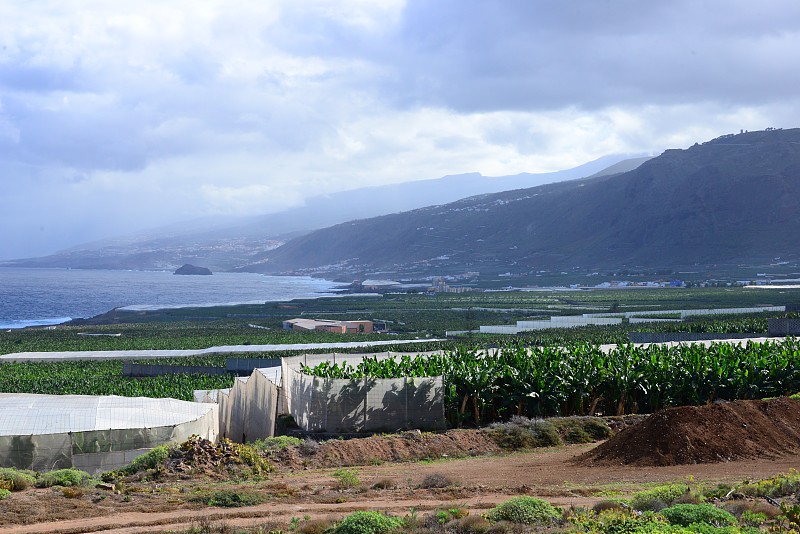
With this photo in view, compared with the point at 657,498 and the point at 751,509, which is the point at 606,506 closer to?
Result: the point at 657,498

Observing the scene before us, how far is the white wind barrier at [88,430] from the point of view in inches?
835

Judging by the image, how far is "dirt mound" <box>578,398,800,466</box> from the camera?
706 inches

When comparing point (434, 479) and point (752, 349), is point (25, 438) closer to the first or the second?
point (434, 479)

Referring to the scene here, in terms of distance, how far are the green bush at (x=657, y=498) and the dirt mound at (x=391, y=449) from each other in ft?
25.6

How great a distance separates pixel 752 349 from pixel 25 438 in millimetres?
23727

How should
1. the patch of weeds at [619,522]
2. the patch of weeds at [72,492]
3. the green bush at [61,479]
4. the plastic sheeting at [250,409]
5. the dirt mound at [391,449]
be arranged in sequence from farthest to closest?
the plastic sheeting at [250,409] → the dirt mound at [391,449] → the green bush at [61,479] → the patch of weeds at [72,492] → the patch of weeds at [619,522]

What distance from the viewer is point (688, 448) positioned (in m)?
18.0

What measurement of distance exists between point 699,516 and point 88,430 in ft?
54.0

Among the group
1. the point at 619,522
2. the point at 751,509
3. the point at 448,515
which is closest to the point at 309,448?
the point at 448,515

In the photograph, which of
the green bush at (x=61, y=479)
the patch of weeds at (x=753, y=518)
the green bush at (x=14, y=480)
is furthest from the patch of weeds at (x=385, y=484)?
the green bush at (x=14, y=480)

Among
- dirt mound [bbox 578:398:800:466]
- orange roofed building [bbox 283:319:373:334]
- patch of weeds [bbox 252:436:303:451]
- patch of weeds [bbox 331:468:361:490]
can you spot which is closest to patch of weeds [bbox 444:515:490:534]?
patch of weeds [bbox 331:468:361:490]

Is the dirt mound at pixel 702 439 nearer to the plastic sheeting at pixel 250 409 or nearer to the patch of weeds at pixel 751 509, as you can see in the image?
the patch of weeds at pixel 751 509

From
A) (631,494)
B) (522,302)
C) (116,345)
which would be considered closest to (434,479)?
(631,494)

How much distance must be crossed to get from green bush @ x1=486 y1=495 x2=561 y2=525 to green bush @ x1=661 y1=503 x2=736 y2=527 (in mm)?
1501
